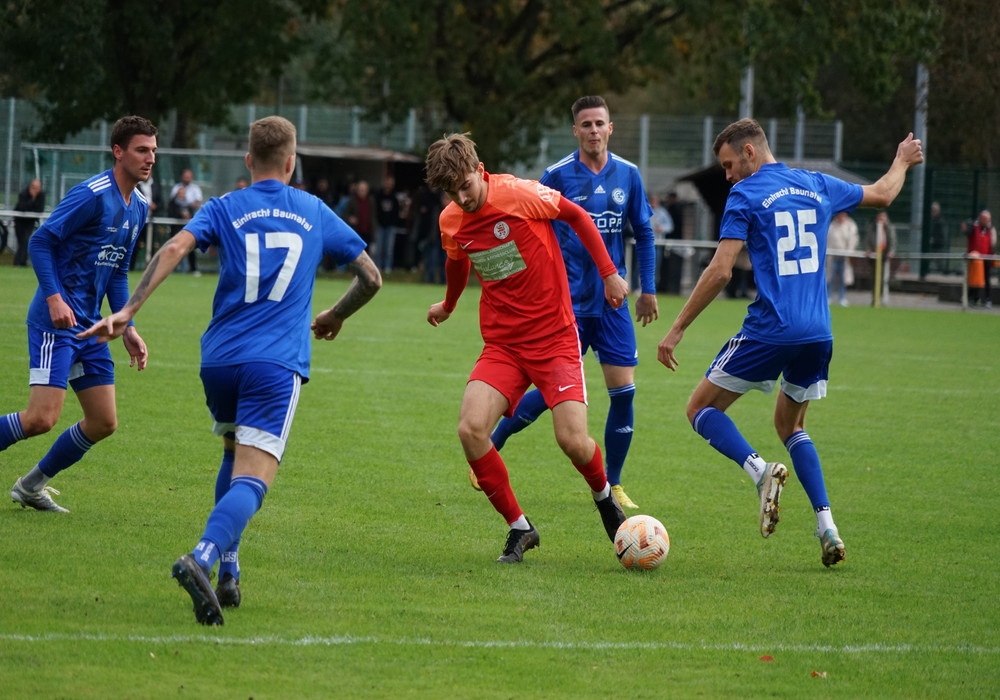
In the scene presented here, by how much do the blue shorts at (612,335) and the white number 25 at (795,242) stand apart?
163cm

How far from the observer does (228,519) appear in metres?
4.88

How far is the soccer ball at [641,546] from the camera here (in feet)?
20.2

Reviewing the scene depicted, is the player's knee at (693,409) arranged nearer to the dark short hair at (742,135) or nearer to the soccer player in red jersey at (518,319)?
the soccer player in red jersey at (518,319)

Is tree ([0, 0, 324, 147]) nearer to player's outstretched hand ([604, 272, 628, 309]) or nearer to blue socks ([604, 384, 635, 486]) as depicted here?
blue socks ([604, 384, 635, 486])

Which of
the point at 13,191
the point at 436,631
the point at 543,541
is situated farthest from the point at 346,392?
the point at 13,191

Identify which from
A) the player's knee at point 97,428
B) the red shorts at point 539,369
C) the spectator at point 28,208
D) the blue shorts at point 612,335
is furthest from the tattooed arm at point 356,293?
the spectator at point 28,208

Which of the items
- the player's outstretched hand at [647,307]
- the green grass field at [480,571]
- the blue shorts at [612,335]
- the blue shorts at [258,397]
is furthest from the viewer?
the blue shorts at [612,335]

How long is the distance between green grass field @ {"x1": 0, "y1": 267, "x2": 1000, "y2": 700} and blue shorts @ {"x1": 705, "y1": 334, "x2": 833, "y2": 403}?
88 cm

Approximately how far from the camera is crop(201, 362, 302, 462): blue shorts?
16.5 ft

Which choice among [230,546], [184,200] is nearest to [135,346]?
[230,546]

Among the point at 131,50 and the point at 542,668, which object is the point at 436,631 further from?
the point at 131,50

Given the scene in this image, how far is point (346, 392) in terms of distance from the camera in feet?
39.0

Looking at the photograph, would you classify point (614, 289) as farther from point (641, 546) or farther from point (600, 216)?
point (600, 216)

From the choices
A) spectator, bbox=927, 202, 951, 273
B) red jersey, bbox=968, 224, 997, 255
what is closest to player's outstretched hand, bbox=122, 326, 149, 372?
red jersey, bbox=968, 224, 997, 255
